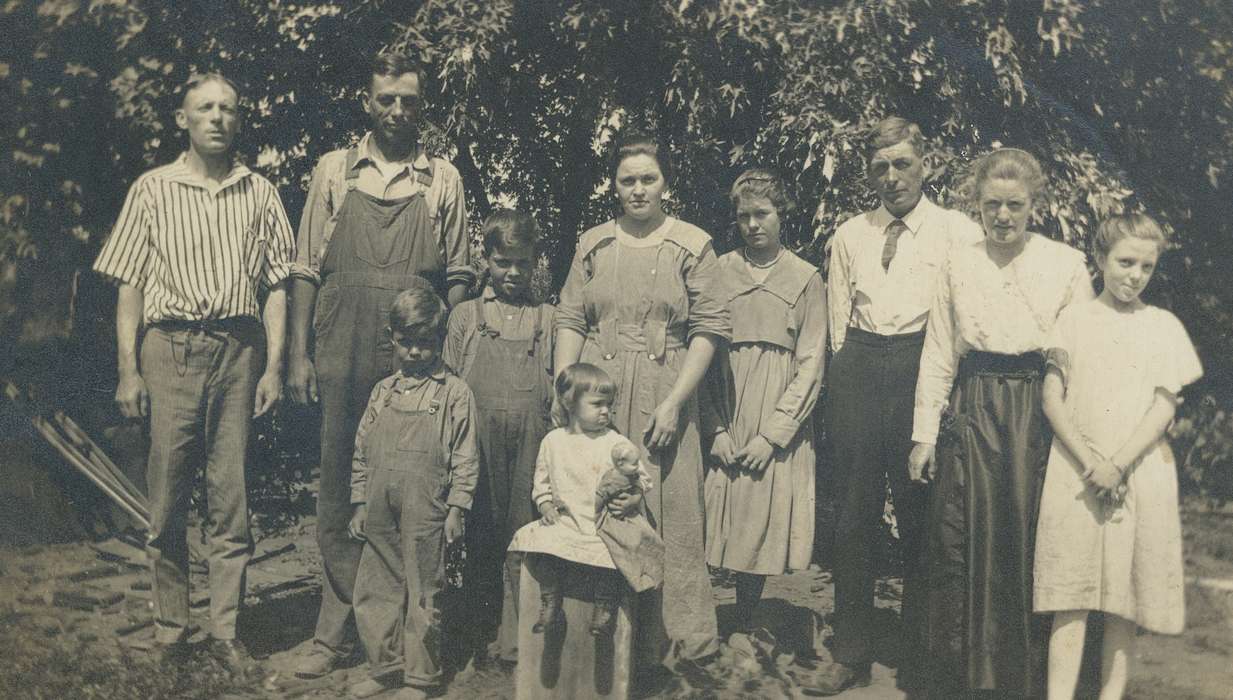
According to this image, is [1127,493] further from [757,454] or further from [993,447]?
[757,454]

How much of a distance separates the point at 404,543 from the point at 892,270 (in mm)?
2148

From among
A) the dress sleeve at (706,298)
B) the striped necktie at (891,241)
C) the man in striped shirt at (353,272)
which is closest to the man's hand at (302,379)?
the man in striped shirt at (353,272)

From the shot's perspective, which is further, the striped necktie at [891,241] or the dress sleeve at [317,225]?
the dress sleeve at [317,225]

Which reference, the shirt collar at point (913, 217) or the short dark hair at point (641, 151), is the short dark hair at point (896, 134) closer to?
the shirt collar at point (913, 217)

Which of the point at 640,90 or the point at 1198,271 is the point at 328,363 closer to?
the point at 640,90

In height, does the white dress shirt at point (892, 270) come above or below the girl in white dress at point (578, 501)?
above

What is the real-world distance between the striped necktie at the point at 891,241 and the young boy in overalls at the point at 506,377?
136 centimetres

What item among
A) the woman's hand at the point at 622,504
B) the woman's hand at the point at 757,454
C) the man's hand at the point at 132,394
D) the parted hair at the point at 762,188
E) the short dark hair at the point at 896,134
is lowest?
the woman's hand at the point at 622,504

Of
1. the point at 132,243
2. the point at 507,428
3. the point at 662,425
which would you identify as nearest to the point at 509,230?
the point at 507,428

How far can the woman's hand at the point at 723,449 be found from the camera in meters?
4.45

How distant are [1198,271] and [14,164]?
595 centimetres

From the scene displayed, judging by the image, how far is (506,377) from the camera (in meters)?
4.36

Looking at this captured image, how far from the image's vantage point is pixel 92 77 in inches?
209

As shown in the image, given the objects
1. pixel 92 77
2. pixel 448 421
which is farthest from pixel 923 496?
pixel 92 77
